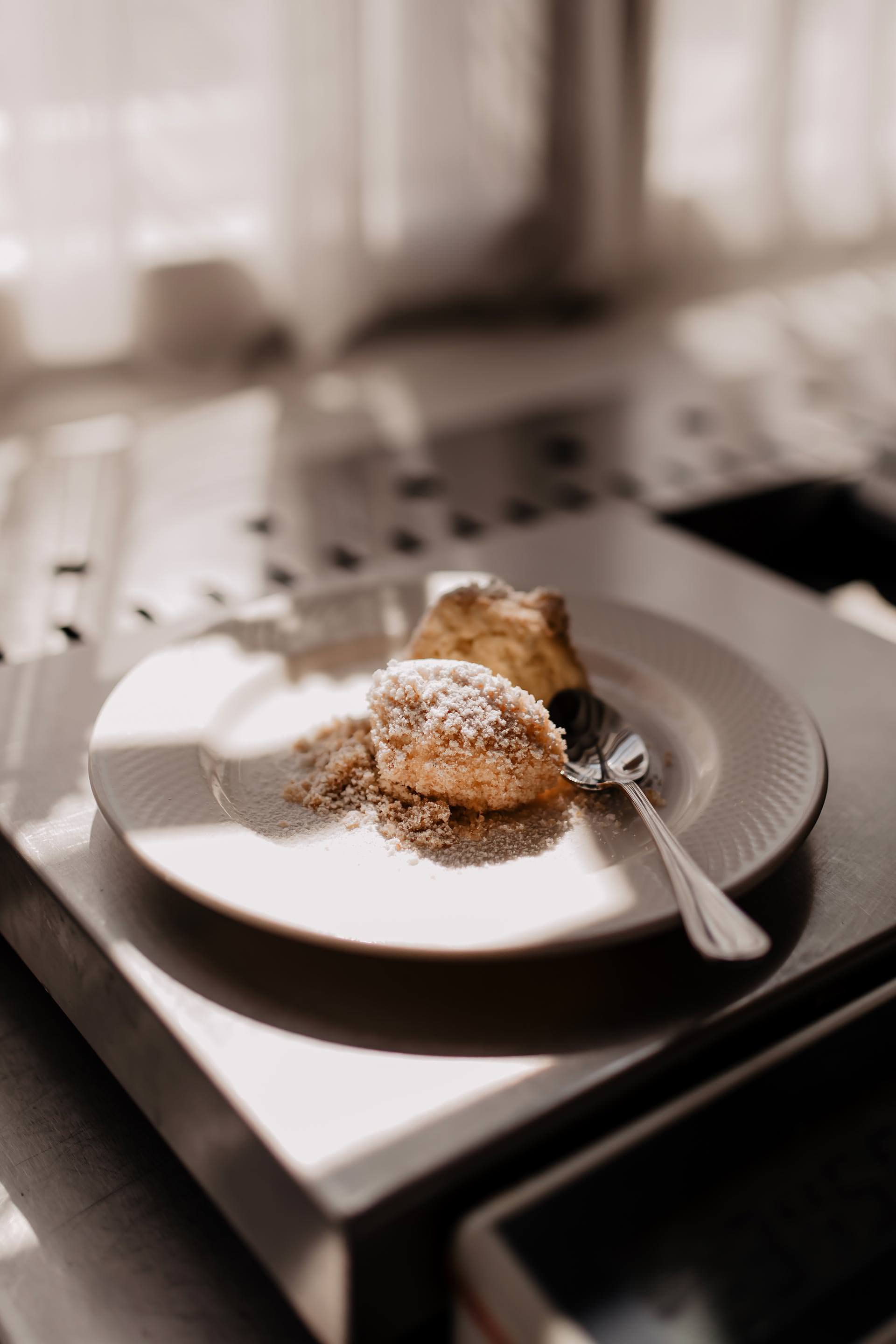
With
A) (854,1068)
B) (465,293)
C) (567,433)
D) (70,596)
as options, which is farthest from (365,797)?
(465,293)

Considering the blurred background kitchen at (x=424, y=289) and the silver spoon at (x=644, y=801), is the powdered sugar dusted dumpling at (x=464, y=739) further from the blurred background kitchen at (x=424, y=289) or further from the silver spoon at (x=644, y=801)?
the blurred background kitchen at (x=424, y=289)

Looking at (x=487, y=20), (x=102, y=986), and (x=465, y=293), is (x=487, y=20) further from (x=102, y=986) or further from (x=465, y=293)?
(x=102, y=986)

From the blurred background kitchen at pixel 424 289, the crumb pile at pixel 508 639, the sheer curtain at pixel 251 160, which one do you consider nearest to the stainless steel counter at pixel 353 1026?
the crumb pile at pixel 508 639

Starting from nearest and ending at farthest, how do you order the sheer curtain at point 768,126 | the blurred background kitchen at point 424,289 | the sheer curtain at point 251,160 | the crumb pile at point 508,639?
the crumb pile at point 508,639, the blurred background kitchen at point 424,289, the sheer curtain at point 251,160, the sheer curtain at point 768,126

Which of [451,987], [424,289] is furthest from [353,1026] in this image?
[424,289]

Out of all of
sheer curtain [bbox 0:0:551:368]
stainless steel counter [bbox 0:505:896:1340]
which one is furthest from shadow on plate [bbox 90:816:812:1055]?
sheer curtain [bbox 0:0:551:368]
